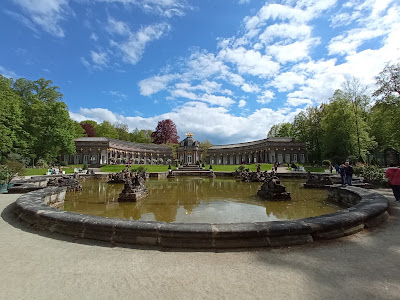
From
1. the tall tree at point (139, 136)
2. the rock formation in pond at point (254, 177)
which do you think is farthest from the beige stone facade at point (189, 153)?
the rock formation in pond at point (254, 177)

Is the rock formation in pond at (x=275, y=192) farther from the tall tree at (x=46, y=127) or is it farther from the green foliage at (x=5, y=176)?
the tall tree at (x=46, y=127)

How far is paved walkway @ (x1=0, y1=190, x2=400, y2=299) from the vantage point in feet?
7.69

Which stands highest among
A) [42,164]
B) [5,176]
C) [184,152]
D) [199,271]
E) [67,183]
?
[184,152]

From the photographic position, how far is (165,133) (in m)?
79.1

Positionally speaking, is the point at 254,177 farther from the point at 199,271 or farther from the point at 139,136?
the point at 139,136

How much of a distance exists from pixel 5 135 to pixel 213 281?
118 feet

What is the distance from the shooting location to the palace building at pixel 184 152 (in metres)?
51.9

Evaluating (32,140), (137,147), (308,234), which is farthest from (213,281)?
(137,147)

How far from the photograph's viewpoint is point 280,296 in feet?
7.41

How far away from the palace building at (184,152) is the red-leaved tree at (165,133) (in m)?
9.98

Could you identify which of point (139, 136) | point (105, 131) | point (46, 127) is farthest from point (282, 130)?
point (46, 127)

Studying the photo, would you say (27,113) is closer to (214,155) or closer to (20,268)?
(20,268)

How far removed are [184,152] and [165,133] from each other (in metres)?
17.1

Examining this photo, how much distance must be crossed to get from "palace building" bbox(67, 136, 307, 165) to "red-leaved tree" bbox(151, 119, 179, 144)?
32.7ft
